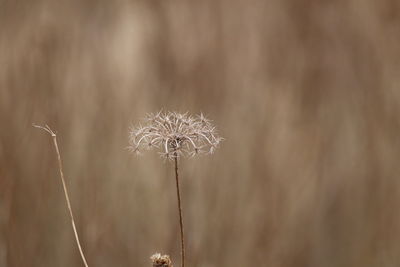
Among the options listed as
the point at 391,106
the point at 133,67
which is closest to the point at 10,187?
the point at 133,67

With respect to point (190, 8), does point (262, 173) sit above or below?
below

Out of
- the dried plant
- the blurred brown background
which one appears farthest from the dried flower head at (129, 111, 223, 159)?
the blurred brown background

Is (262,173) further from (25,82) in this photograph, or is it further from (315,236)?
(25,82)

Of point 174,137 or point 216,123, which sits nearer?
point 174,137

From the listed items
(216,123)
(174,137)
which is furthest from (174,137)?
(216,123)

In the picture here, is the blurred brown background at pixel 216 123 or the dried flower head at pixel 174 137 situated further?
the blurred brown background at pixel 216 123

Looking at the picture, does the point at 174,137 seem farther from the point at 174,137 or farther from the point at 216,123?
the point at 216,123

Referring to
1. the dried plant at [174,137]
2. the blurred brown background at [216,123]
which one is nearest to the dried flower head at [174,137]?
the dried plant at [174,137]

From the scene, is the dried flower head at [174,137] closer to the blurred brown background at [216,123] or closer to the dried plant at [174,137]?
the dried plant at [174,137]
